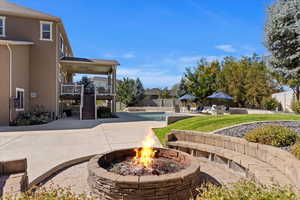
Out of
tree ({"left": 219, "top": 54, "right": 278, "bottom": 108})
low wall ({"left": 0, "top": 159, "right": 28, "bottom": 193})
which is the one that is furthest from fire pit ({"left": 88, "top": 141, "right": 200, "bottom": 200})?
tree ({"left": 219, "top": 54, "right": 278, "bottom": 108})

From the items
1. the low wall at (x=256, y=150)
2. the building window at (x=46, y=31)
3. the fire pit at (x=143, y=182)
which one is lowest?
the fire pit at (x=143, y=182)

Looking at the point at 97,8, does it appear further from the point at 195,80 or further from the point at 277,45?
the point at 195,80

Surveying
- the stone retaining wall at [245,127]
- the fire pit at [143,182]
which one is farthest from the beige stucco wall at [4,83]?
the stone retaining wall at [245,127]

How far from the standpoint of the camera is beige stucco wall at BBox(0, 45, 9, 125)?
37.9ft

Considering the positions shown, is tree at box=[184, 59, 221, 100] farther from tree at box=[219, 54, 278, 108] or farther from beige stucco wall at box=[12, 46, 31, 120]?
beige stucco wall at box=[12, 46, 31, 120]

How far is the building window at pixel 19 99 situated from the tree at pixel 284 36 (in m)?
14.9

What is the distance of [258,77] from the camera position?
20.1 m

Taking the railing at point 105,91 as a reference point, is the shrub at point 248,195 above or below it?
below

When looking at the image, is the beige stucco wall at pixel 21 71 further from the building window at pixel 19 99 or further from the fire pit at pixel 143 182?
the fire pit at pixel 143 182

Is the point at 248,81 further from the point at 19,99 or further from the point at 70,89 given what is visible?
the point at 19,99

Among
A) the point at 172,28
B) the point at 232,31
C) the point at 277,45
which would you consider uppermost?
the point at 172,28

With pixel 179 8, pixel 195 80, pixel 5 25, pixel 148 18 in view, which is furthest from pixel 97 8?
pixel 195 80

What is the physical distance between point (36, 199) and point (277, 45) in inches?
341

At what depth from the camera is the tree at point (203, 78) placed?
25.4m
